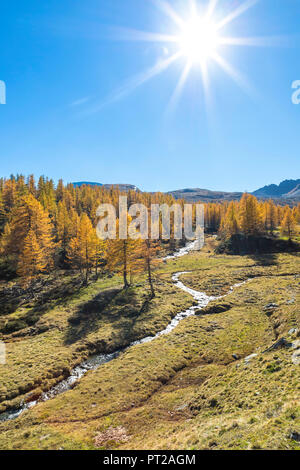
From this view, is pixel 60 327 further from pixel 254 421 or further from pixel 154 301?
pixel 254 421

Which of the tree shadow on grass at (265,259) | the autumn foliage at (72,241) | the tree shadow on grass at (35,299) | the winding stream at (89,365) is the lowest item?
the winding stream at (89,365)

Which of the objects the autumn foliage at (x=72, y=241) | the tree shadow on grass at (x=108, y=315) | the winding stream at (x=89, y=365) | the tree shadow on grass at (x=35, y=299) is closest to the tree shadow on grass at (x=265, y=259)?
the autumn foliage at (x=72, y=241)

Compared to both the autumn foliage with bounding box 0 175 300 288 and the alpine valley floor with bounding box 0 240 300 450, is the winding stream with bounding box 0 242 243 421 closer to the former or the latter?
the alpine valley floor with bounding box 0 240 300 450

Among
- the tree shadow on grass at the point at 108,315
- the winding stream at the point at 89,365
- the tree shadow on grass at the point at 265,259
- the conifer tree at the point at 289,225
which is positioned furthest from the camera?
the conifer tree at the point at 289,225

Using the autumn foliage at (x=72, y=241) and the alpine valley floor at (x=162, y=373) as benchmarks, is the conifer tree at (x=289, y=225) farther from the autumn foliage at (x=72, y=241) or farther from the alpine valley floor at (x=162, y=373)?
the alpine valley floor at (x=162, y=373)

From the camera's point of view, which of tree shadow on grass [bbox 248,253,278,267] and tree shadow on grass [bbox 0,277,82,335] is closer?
tree shadow on grass [bbox 0,277,82,335]

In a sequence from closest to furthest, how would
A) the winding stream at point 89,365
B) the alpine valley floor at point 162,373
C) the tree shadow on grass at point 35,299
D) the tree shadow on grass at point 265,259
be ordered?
the alpine valley floor at point 162,373 → the winding stream at point 89,365 → the tree shadow on grass at point 35,299 → the tree shadow on grass at point 265,259

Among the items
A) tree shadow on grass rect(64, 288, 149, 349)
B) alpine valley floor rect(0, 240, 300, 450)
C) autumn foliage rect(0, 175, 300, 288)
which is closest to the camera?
alpine valley floor rect(0, 240, 300, 450)

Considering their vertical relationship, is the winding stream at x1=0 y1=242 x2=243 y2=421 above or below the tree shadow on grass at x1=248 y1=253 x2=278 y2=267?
below

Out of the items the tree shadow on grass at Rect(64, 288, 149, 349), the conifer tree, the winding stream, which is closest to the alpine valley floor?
the tree shadow on grass at Rect(64, 288, 149, 349)

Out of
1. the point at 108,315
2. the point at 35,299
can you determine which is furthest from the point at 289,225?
the point at 35,299

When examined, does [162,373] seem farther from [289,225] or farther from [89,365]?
[289,225]
